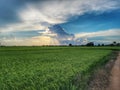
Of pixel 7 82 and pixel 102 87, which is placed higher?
pixel 7 82

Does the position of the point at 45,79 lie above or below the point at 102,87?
above

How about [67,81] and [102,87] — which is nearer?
[67,81]

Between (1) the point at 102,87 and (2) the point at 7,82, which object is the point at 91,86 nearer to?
(1) the point at 102,87

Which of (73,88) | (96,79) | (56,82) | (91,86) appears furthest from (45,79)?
(96,79)

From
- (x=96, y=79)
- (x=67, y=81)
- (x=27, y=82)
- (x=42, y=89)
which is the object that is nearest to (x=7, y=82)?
(x=27, y=82)

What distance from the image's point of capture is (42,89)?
9680mm

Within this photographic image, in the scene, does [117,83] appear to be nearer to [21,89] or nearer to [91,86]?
[91,86]

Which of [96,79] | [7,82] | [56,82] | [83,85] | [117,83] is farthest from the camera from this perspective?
[96,79]

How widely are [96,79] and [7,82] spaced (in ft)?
24.9

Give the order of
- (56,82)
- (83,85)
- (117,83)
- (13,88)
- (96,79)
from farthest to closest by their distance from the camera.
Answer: (96,79), (117,83), (83,85), (56,82), (13,88)

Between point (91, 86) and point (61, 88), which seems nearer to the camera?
point (61, 88)

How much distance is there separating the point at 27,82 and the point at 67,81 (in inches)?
81.0

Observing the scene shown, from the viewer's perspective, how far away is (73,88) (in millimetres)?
11312

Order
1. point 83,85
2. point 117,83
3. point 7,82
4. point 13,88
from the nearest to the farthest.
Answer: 1. point 13,88
2. point 7,82
3. point 83,85
4. point 117,83
